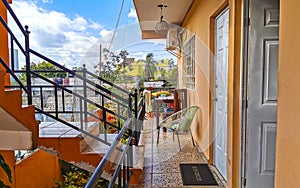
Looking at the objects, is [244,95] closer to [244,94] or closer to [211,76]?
[244,94]

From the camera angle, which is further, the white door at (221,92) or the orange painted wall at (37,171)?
the white door at (221,92)

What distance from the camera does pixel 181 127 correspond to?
4.10m

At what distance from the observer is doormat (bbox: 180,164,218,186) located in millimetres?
2881

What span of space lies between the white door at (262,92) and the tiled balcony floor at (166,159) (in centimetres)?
69

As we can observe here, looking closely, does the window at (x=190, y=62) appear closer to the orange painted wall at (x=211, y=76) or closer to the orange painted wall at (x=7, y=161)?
the orange painted wall at (x=211, y=76)

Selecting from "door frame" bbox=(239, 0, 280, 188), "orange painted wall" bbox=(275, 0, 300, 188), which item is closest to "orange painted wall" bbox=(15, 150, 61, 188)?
"door frame" bbox=(239, 0, 280, 188)

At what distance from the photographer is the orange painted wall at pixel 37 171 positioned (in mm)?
2742

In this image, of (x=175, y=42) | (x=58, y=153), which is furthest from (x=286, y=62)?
(x=175, y=42)

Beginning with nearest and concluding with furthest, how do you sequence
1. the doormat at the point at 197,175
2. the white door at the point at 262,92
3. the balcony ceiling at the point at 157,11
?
the white door at the point at 262,92
the doormat at the point at 197,175
the balcony ceiling at the point at 157,11

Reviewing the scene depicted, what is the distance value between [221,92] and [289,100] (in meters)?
1.74

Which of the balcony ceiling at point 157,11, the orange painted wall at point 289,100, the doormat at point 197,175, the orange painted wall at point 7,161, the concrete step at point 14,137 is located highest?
the balcony ceiling at point 157,11

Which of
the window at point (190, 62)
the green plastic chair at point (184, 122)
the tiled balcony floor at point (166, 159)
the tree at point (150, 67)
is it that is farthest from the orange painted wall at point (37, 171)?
the tree at point (150, 67)

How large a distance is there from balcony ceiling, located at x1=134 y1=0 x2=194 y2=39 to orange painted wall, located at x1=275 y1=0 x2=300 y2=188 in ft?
11.4

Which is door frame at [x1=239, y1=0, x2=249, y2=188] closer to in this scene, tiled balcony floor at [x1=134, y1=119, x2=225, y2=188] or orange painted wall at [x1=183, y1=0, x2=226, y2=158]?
tiled balcony floor at [x1=134, y1=119, x2=225, y2=188]
